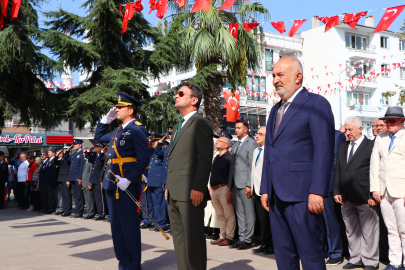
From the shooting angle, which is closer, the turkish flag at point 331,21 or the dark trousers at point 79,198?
the turkish flag at point 331,21

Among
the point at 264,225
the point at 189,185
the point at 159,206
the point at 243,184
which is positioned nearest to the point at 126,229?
the point at 189,185

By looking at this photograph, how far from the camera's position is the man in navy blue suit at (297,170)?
3170 millimetres

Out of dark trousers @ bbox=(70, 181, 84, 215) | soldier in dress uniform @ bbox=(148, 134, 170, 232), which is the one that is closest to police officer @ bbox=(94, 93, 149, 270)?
soldier in dress uniform @ bbox=(148, 134, 170, 232)

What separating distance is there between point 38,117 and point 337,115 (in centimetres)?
3340

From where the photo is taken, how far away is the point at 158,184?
388 inches

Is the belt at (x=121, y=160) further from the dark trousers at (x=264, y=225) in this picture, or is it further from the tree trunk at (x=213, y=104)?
the tree trunk at (x=213, y=104)

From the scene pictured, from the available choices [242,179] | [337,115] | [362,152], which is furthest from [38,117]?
[337,115]

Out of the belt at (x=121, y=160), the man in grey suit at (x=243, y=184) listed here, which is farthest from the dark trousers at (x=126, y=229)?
the man in grey suit at (x=243, y=184)

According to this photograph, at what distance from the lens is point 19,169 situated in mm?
16344

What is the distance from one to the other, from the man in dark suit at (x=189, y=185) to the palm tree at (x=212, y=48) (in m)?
11.5

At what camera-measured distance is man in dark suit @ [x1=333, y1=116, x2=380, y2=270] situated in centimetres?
581

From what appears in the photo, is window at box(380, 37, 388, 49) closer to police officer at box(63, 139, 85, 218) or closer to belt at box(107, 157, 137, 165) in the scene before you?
police officer at box(63, 139, 85, 218)

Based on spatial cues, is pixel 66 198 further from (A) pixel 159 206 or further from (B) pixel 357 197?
(B) pixel 357 197

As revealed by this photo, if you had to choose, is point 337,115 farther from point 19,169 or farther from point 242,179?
point 242,179
